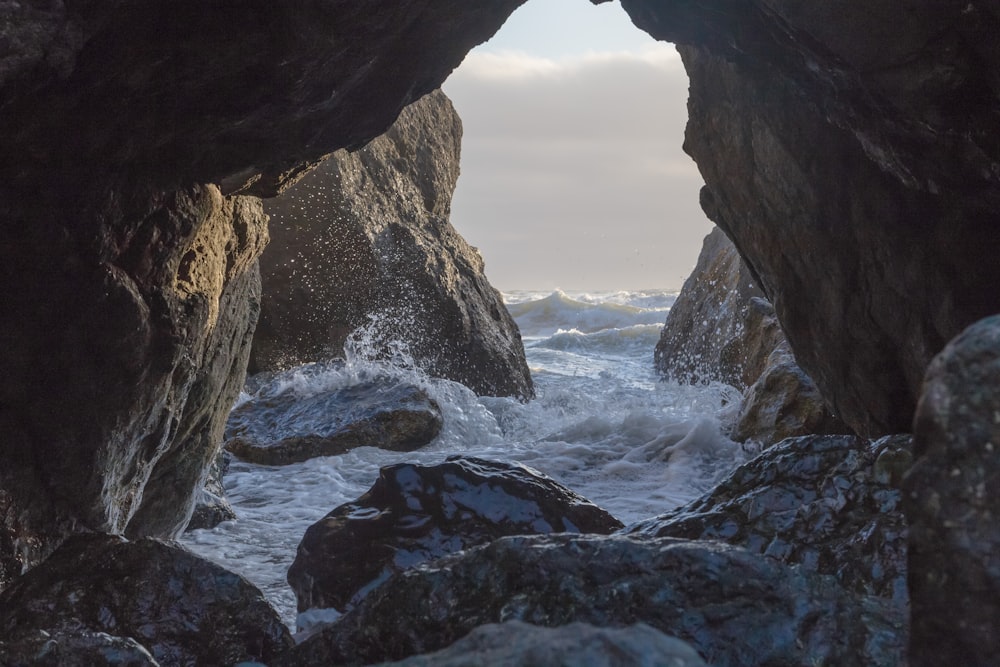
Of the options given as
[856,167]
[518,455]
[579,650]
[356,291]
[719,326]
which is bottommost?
[518,455]

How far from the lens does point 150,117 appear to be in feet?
10.5

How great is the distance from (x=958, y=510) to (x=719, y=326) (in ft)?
37.8

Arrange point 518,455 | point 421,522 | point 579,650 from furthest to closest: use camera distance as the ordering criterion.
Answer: point 518,455 → point 421,522 → point 579,650

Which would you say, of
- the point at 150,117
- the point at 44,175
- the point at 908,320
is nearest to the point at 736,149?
the point at 908,320

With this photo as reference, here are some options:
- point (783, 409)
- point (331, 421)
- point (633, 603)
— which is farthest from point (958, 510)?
point (331, 421)

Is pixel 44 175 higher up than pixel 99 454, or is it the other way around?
pixel 44 175

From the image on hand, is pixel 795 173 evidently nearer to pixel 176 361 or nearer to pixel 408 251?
pixel 176 361

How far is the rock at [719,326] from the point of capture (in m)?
10.1

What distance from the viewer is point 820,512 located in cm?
309

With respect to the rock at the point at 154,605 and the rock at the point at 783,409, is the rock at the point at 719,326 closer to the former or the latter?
the rock at the point at 783,409

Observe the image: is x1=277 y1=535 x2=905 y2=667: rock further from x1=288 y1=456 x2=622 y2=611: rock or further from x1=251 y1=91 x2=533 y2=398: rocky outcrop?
x1=251 y1=91 x2=533 y2=398: rocky outcrop

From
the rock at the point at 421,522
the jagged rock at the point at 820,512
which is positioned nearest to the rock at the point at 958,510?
the jagged rock at the point at 820,512

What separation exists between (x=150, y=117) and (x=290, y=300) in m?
7.25

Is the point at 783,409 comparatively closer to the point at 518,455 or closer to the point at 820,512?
the point at 518,455
